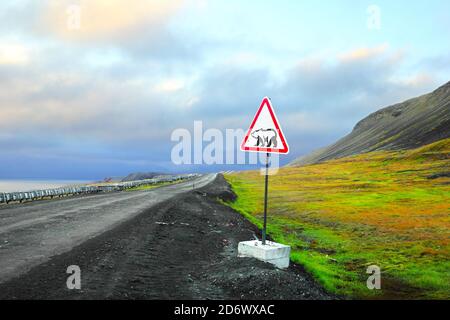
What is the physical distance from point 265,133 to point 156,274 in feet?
14.6

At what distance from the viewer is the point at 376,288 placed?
46.5 feet

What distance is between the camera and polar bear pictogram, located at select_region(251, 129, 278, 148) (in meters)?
10.4

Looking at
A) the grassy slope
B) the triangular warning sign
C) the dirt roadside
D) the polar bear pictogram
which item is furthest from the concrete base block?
the grassy slope

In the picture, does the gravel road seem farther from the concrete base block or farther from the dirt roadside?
the concrete base block

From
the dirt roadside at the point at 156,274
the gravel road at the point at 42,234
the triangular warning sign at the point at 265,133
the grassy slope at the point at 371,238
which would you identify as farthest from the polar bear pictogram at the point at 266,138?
the gravel road at the point at 42,234

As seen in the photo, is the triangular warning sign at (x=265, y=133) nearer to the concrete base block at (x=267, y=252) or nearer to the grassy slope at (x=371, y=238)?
the concrete base block at (x=267, y=252)

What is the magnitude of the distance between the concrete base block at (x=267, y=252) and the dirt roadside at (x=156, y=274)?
1.06ft

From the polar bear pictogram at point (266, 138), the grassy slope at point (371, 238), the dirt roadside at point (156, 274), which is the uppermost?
the polar bear pictogram at point (266, 138)

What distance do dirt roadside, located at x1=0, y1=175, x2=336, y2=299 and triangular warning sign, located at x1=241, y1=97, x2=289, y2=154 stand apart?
9.62 ft

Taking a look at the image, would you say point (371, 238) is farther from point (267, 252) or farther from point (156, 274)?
point (156, 274)

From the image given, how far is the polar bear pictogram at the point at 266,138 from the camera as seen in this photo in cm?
1044
